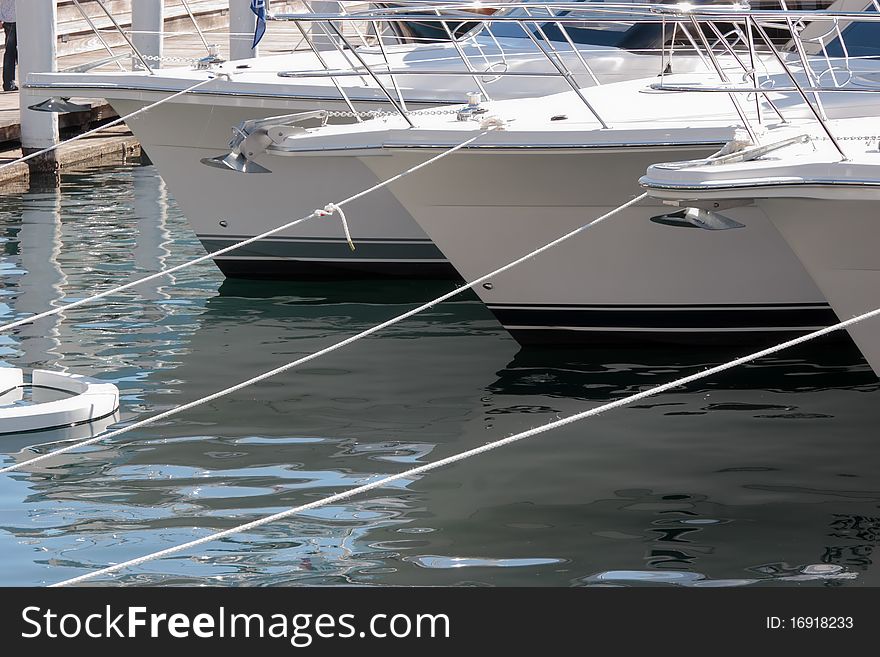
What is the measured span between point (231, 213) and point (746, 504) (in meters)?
4.85

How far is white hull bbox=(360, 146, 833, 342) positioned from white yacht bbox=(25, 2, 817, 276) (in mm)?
1506

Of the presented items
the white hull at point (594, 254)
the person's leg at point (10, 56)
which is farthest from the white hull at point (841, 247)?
the person's leg at point (10, 56)

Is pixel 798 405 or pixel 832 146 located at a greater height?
pixel 832 146

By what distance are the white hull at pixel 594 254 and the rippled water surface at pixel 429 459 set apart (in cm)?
22

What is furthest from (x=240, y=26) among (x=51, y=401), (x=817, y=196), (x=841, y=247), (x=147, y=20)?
(x=817, y=196)

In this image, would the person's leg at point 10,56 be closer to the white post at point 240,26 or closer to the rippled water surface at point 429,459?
the white post at point 240,26

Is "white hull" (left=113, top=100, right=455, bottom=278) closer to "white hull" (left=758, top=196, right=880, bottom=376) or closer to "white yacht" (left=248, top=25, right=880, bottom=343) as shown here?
"white yacht" (left=248, top=25, right=880, bottom=343)

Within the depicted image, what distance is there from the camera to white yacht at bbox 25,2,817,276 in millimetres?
8891

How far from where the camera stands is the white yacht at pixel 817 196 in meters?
5.32

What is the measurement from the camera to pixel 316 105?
882cm

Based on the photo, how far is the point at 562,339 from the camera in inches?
305
